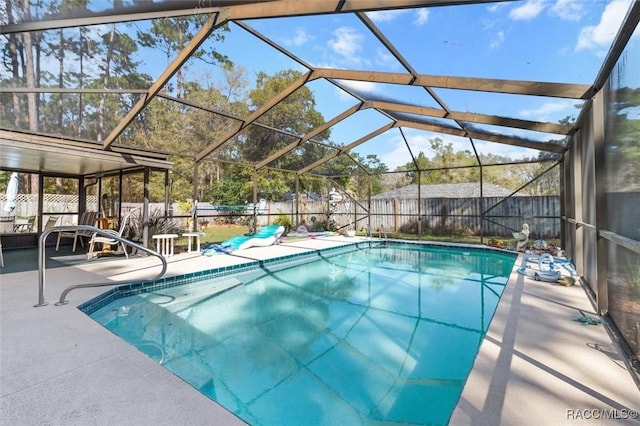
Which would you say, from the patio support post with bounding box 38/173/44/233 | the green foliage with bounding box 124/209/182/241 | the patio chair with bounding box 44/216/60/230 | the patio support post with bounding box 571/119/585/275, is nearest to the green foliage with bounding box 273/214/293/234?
the green foliage with bounding box 124/209/182/241

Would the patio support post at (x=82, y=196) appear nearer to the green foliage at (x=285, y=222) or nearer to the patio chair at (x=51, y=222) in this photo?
the patio chair at (x=51, y=222)

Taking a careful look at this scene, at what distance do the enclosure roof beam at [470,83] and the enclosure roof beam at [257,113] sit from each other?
0.38 meters

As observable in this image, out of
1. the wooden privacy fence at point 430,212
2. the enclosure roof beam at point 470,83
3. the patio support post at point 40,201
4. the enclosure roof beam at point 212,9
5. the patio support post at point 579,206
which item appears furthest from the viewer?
the wooden privacy fence at point 430,212

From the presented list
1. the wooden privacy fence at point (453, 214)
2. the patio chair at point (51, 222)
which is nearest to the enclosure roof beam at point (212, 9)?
the patio chair at point (51, 222)

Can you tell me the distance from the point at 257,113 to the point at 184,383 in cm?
594

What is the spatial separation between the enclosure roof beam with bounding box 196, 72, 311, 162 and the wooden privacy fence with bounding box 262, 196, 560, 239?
10.3 ft

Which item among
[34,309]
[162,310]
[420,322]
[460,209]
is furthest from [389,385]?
[460,209]

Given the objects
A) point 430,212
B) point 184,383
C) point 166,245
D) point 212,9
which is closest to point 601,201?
point 184,383

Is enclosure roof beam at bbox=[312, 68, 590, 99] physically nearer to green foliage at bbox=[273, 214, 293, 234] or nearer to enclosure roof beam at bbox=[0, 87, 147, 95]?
enclosure roof beam at bbox=[0, 87, 147, 95]

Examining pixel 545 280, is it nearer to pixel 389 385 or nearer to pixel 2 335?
pixel 389 385

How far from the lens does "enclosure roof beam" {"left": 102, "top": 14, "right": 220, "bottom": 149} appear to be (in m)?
4.14

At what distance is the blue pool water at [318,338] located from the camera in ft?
7.87

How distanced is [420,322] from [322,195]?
1284cm

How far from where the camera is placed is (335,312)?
14.8 feet
